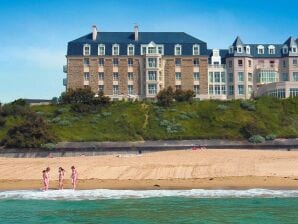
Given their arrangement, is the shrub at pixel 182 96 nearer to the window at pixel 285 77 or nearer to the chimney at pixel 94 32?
the chimney at pixel 94 32

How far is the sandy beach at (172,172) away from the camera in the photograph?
29.5m

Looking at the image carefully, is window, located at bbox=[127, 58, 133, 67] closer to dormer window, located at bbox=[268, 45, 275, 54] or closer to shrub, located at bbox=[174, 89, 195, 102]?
shrub, located at bbox=[174, 89, 195, 102]

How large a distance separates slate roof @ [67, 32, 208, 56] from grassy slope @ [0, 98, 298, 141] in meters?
21.9

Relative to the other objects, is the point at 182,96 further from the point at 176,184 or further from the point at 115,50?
the point at 176,184

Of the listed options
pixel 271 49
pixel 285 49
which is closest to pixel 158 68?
pixel 271 49

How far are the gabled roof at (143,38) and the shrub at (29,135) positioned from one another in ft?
126

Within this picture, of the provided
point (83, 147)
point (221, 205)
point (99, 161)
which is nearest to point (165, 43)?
point (83, 147)

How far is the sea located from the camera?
20203mm

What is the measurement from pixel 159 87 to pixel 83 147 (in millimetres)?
39500

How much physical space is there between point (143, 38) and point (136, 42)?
2.56 m

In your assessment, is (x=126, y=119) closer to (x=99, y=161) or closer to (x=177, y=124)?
(x=177, y=124)

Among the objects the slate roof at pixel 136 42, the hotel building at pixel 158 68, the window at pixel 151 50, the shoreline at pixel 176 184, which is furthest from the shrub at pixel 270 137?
the window at pixel 151 50

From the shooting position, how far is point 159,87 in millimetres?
92500

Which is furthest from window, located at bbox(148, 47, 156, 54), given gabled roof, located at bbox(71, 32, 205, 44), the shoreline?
the shoreline
